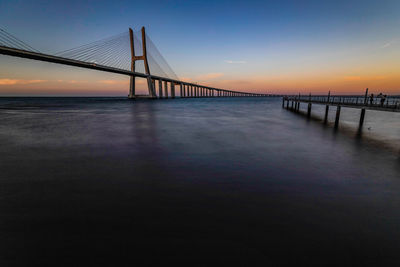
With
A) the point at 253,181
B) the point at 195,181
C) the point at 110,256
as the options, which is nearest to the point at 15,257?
the point at 110,256

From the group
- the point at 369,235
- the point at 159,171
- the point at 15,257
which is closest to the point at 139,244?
the point at 15,257

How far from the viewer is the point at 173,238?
321 centimetres

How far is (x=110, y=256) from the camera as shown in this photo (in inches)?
112

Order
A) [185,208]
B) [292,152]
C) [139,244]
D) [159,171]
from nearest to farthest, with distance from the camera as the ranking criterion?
[139,244] < [185,208] < [159,171] < [292,152]

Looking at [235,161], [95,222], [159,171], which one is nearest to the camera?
[95,222]

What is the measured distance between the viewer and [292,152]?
28.7 ft

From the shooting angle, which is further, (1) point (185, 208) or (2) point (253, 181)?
(2) point (253, 181)

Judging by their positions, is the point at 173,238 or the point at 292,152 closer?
the point at 173,238

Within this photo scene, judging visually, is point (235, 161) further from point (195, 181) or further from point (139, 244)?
point (139, 244)

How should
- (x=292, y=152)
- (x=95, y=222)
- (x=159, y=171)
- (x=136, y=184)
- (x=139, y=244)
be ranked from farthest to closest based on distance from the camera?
(x=292, y=152) → (x=159, y=171) → (x=136, y=184) → (x=95, y=222) → (x=139, y=244)

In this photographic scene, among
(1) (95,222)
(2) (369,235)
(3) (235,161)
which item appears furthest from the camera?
(3) (235,161)

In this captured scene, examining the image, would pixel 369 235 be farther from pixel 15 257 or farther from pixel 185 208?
pixel 15 257

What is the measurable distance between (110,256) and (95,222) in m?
0.98

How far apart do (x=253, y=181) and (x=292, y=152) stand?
166 inches
